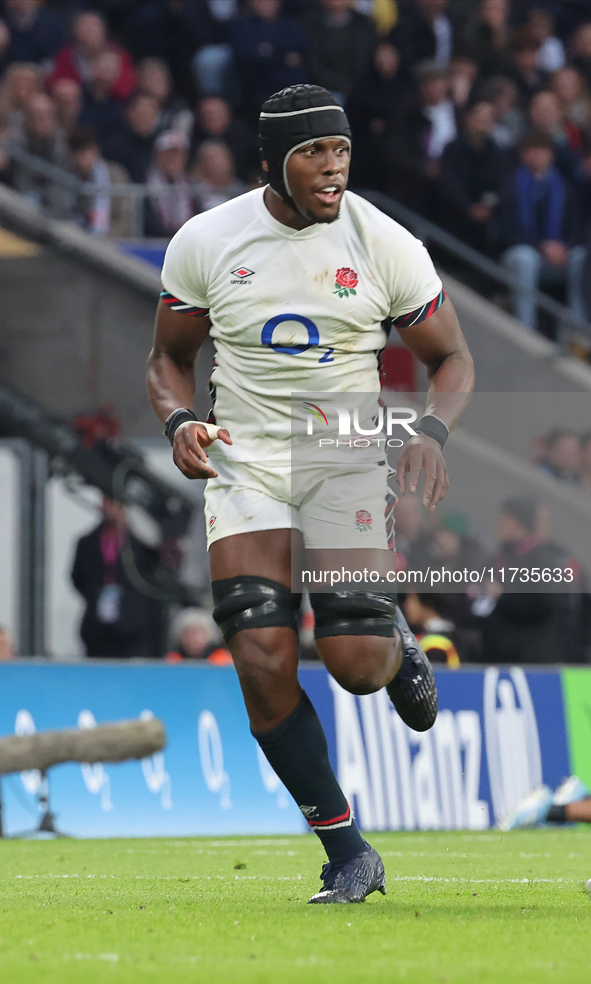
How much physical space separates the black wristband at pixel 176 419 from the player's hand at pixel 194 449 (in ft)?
0.40

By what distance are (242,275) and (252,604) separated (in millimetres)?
1126

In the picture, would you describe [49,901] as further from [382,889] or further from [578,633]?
[578,633]

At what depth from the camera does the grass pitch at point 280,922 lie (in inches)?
136

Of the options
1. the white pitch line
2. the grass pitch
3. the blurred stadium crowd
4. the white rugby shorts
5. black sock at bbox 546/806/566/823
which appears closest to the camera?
the grass pitch

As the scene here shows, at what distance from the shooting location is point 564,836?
954 cm

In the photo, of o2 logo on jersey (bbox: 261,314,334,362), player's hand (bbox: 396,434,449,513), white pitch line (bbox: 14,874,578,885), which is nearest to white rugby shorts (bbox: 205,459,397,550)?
player's hand (bbox: 396,434,449,513)

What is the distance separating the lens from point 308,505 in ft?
16.8

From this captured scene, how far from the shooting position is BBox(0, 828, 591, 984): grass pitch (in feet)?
11.3

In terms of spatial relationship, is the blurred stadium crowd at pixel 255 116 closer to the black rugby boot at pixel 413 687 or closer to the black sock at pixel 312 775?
the black rugby boot at pixel 413 687

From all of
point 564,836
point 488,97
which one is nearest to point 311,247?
point 564,836

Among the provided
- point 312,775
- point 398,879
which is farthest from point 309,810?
point 398,879

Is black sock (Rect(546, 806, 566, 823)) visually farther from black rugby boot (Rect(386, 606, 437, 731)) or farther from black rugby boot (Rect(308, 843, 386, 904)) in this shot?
black rugby boot (Rect(308, 843, 386, 904))

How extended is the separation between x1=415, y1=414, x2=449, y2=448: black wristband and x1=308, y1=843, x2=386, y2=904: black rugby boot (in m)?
1.40

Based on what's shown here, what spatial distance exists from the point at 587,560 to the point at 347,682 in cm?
983
